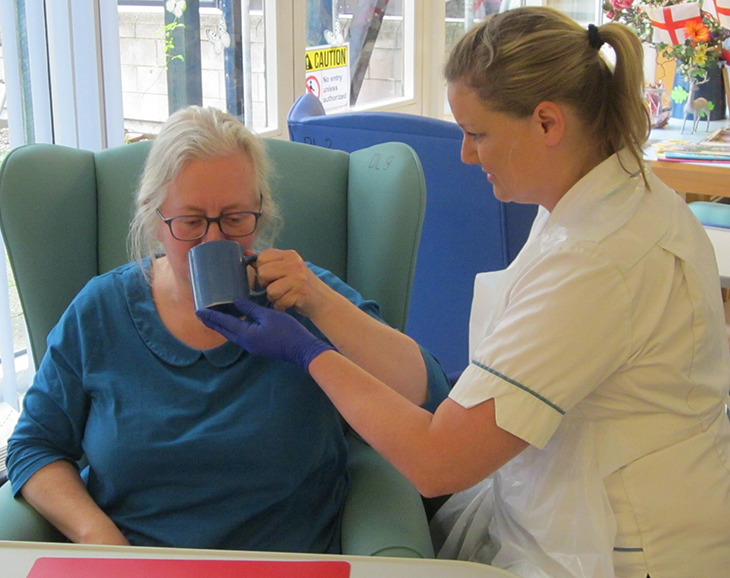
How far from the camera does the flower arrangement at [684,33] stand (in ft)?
10.1

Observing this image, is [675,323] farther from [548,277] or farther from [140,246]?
[140,246]

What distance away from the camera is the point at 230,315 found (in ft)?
3.94

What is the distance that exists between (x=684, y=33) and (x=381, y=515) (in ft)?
8.58

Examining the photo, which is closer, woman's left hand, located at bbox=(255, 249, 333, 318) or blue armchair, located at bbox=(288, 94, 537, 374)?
woman's left hand, located at bbox=(255, 249, 333, 318)

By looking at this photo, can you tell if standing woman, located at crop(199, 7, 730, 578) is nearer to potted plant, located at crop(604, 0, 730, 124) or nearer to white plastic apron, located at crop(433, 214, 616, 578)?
white plastic apron, located at crop(433, 214, 616, 578)

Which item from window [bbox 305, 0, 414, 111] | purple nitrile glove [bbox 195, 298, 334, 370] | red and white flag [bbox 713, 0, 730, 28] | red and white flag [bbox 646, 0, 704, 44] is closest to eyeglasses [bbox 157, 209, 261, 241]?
purple nitrile glove [bbox 195, 298, 334, 370]

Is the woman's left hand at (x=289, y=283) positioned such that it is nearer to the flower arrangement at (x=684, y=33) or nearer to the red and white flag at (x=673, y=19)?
the flower arrangement at (x=684, y=33)

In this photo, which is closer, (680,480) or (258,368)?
(680,480)

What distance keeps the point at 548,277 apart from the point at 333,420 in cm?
49

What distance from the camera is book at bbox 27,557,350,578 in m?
0.84

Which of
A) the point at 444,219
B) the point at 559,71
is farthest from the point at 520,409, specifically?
the point at 444,219

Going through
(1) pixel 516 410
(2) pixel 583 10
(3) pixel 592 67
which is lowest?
(1) pixel 516 410

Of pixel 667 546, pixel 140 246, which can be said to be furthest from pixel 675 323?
pixel 140 246

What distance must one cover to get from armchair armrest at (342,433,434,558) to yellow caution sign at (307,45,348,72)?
2152mm
